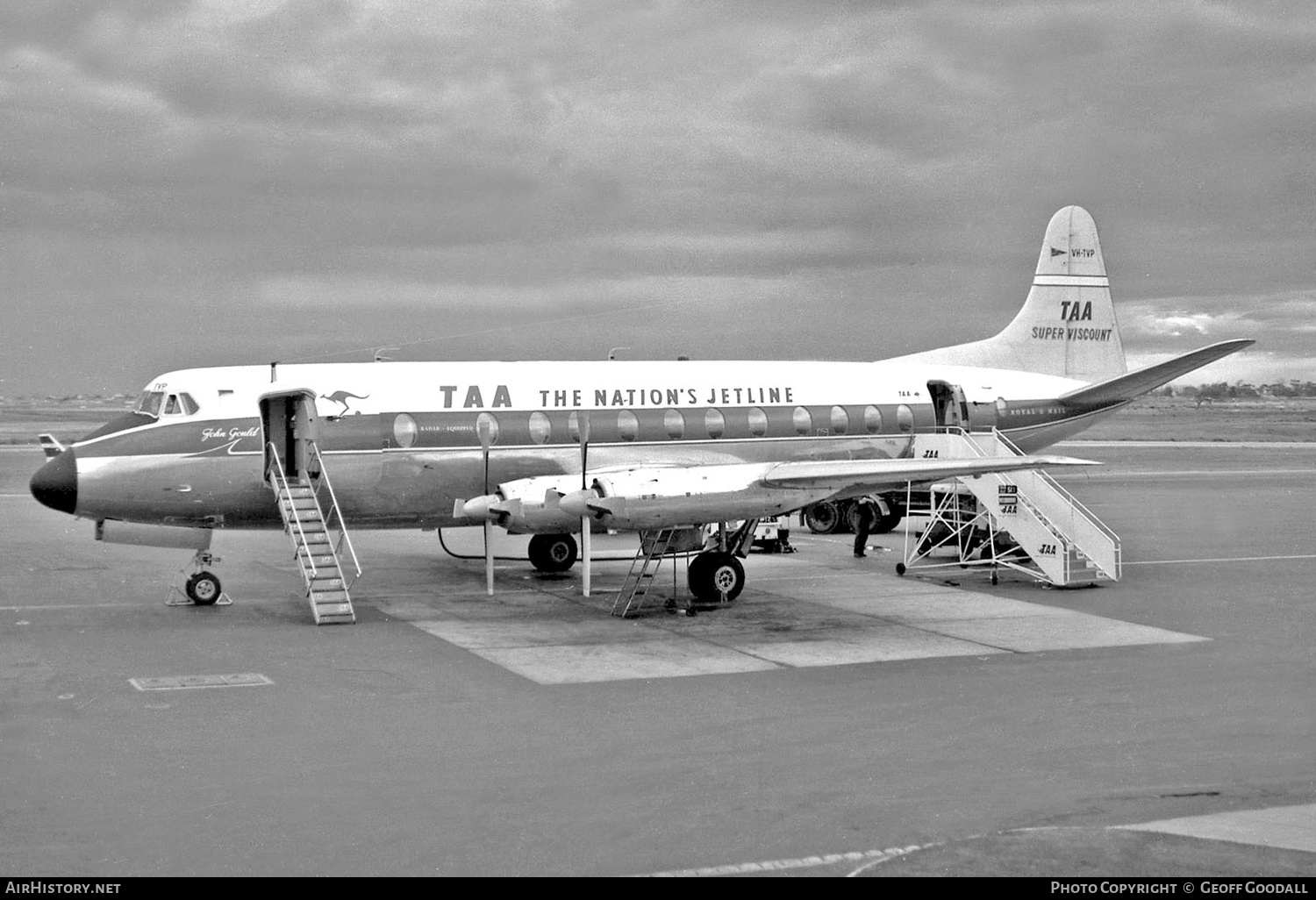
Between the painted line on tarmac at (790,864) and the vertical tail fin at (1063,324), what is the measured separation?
74.3 feet

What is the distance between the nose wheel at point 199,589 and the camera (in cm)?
2195

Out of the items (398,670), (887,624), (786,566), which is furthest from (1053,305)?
(398,670)

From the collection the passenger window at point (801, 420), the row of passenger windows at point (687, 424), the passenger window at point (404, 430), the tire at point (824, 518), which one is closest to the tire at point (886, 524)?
the tire at point (824, 518)

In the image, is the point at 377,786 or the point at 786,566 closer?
the point at 377,786

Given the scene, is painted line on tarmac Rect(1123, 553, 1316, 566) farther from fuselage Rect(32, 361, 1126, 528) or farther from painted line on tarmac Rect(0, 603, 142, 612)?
painted line on tarmac Rect(0, 603, 142, 612)

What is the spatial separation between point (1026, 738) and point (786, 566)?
48.2 ft

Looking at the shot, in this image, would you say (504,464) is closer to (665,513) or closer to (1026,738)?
(665,513)

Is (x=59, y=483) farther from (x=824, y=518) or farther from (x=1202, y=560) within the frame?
(x=1202, y=560)

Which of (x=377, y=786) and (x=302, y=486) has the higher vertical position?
(x=302, y=486)

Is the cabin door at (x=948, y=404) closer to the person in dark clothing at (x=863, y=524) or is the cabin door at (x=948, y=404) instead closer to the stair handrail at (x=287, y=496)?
the person in dark clothing at (x=863, y=524)

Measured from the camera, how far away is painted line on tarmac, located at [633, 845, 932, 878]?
357 inches

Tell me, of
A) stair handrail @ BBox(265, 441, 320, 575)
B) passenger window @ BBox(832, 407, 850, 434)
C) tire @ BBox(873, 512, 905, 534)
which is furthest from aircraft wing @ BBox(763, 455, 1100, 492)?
tire @ BBox(873, 512, 905, 534)

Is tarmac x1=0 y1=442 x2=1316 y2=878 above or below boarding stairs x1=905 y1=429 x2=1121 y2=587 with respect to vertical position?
below

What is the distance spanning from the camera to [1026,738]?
13.0m
